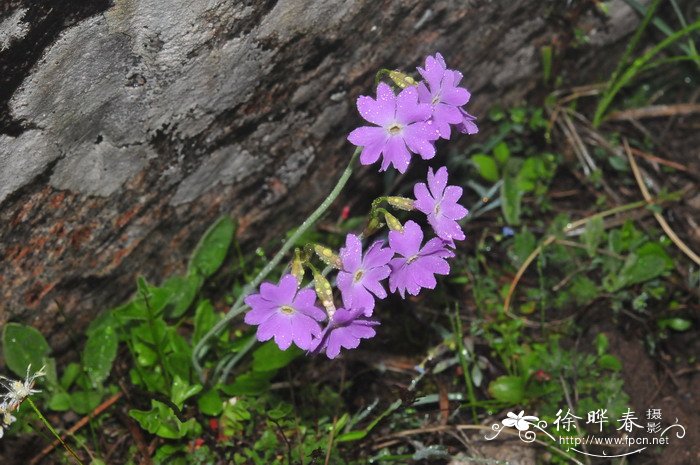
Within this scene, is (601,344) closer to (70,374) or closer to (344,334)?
(344,334)

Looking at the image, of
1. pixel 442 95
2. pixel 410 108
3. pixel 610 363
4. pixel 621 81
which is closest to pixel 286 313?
pixel 410 108

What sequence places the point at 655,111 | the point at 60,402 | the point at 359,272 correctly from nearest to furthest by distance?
the point at 359,272
the point at 60,402
the point at 655,111

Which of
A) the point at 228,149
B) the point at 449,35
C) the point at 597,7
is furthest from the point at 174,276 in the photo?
the point at 597,7

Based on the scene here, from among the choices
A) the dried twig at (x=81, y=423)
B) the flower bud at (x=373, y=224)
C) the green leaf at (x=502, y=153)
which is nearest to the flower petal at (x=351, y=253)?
the flower bud at (x=373, y=224)

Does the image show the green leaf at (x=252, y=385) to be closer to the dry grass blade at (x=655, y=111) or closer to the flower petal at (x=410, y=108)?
the flower petal at (x=410, y=108)

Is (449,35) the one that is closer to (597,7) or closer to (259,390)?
(597,7)

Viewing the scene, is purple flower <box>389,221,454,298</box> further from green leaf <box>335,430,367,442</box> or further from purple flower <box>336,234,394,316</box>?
green leaf <box>335,430,367,442</box>
